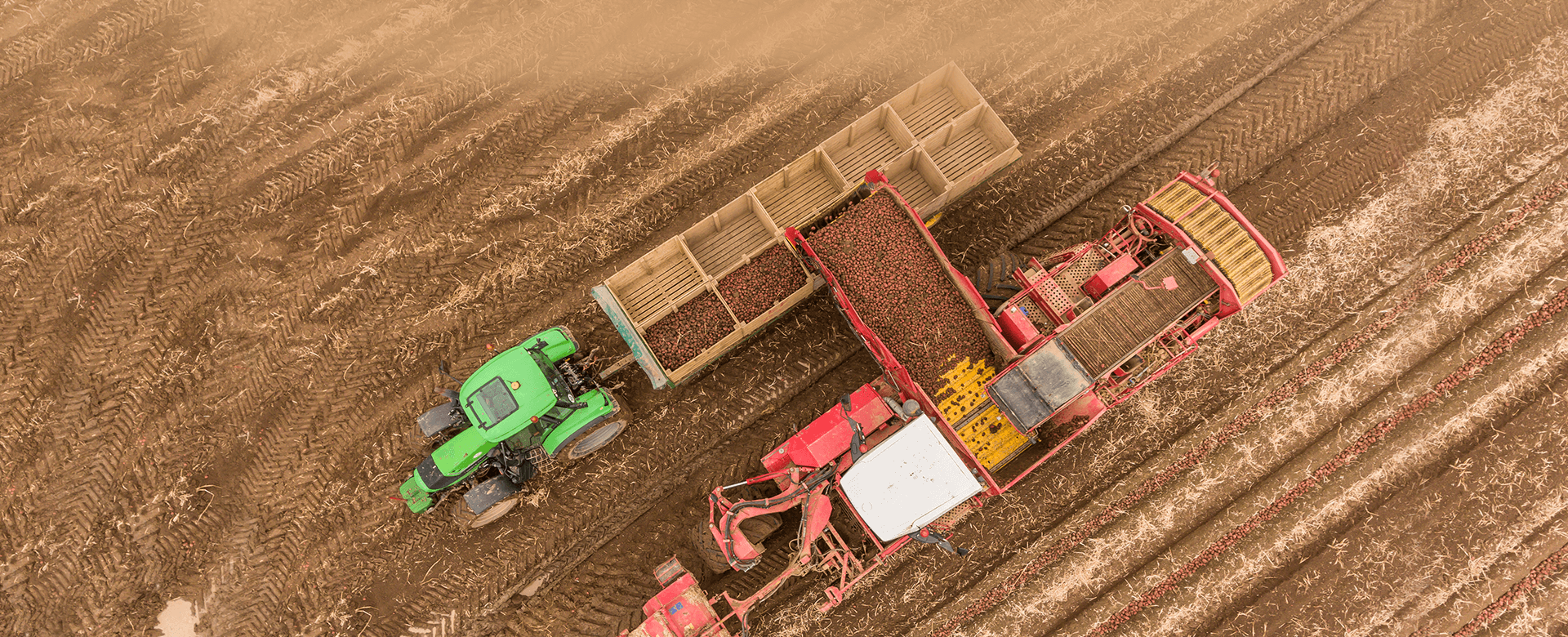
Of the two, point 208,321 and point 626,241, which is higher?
point 208,321

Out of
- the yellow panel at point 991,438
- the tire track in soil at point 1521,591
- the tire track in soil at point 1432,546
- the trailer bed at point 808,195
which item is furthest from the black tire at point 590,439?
the tire track in soil at point 1521,591

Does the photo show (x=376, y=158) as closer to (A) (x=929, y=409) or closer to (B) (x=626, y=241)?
(B) (x=626, y=241)

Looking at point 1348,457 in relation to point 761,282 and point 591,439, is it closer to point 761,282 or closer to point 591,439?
point 761,282

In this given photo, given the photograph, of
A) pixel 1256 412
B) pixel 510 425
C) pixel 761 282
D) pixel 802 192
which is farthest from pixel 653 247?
pixel 1256 412

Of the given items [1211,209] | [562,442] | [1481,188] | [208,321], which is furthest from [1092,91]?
[208,321]

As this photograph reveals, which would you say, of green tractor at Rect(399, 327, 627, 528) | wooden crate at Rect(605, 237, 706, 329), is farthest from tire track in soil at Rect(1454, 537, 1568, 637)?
green tractor at Rect(399, 327, 627, 528)

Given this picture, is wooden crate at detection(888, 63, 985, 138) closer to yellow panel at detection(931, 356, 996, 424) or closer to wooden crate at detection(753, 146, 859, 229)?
wooden crate at detection(753, 146, 859, 229)

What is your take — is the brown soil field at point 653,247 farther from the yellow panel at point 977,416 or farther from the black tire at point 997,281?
the yellow panel at point 977,416
